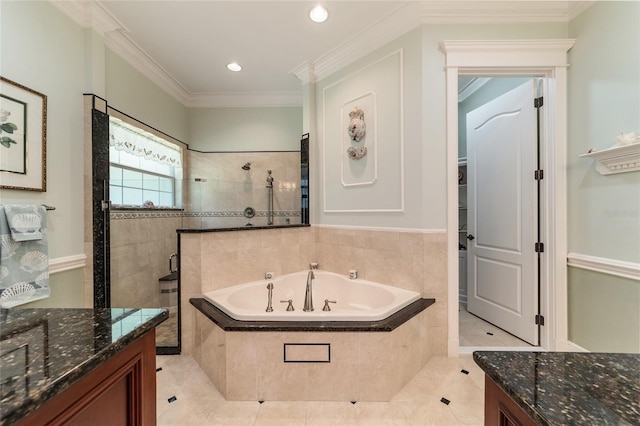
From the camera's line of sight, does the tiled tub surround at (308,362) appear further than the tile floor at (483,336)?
No

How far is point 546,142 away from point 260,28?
8.40ft

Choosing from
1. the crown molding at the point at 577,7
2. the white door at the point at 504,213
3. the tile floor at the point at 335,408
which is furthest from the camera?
the white door at the point at 504,213

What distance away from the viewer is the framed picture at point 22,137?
156 cm

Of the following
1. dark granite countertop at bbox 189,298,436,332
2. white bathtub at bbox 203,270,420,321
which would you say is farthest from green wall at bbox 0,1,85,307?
dark granite countertop at bbox 189,298,436,332

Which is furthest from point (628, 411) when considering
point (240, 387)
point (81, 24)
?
point (81, 24)

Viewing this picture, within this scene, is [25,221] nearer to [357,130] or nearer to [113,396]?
[113,396]

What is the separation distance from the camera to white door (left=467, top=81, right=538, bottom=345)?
2.29 meters

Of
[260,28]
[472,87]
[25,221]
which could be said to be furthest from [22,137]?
[472,87]

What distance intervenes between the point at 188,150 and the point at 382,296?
3.05 metres

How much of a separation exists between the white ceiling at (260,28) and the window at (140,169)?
68cm

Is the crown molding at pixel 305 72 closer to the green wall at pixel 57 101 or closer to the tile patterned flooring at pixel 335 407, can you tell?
the green wall at pixel 57 101

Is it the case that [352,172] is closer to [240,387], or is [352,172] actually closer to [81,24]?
[240,387]

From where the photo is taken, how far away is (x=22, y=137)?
64.9 inches

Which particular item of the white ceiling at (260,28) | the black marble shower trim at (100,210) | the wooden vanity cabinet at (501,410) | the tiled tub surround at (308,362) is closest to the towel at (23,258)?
the black marble shower trim at (100,210)
